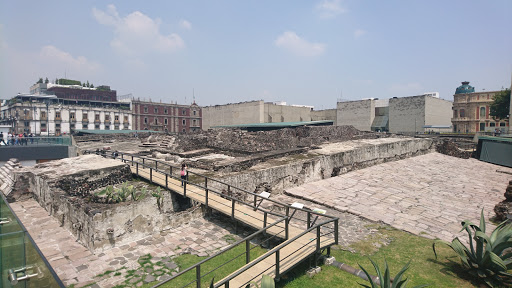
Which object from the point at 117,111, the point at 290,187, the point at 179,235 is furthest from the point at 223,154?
the point at 117,111

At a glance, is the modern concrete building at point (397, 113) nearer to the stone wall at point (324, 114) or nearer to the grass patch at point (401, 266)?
the stone wall at point (324, 114)

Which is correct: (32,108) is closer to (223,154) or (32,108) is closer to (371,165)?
(223,154)

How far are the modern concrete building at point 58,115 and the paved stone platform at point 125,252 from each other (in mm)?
47640

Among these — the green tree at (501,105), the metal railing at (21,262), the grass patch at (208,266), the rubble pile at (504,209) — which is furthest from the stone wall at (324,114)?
the metal railing at (21,262)

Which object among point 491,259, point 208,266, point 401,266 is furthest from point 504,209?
point 208,266

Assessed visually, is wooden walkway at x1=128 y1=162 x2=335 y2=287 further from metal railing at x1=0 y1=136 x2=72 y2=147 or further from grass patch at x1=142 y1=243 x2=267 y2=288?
metal railing at x1=0 y1=136 x2=72 y2=147

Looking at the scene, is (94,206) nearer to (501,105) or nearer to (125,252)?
(125,252)

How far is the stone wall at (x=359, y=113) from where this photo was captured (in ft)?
141

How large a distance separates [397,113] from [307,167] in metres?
33.3

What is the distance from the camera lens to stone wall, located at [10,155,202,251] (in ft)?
23.0

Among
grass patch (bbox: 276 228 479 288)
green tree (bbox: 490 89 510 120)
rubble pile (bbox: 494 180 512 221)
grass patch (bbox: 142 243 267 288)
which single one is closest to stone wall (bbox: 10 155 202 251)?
grass patch (bbox: 142 243 267 288)

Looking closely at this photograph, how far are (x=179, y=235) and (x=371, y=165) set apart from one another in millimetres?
13248

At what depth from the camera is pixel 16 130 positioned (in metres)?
50.6

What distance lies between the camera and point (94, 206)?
744 cm
